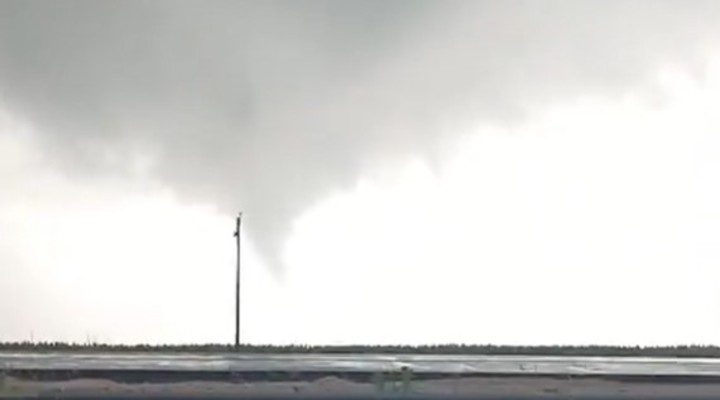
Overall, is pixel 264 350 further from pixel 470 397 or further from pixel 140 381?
pixel 470 397

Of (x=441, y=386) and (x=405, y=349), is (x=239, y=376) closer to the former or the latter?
(x=441, y=386)

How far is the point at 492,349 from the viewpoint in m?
43.0

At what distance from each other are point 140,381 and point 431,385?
205 inches

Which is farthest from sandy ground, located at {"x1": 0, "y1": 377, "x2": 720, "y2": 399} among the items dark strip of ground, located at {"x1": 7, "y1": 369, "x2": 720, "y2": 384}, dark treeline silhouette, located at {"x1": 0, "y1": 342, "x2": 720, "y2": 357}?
dark treeline silhouette, located at {"x1": 0, "y1": 342, "x2": 720, "y2": 357}

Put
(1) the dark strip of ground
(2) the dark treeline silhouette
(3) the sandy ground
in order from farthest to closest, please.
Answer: (2) the dark treeline silhouette
(1) the dark strip of ground
(3) the sandy ground

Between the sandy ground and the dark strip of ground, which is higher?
the dark strip of ground

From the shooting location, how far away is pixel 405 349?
43.1 metres

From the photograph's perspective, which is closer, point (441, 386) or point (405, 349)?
point (441, 386)

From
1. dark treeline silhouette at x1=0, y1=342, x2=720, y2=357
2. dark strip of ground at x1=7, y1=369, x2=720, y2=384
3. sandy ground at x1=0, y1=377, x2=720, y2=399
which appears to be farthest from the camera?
dark treeline silhouette at x1=0, y1=342, x2=720, y2=357

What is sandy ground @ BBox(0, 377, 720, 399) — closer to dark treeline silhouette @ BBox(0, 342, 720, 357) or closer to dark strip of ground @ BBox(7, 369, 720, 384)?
dark strip of ground @ BBox(7, 369, 720, 384)

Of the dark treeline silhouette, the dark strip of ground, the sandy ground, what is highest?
the dark treeline silhouette

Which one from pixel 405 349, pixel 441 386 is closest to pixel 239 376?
pixel 441 386

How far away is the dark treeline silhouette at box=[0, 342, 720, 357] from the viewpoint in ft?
135

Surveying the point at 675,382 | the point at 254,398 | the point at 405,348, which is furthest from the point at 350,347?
the point at 254,398
